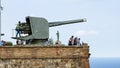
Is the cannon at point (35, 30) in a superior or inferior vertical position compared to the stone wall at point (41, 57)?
superior

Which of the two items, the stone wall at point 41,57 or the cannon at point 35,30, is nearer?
the stone wall at point 41,57

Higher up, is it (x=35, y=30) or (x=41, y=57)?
(x=35, y=30)

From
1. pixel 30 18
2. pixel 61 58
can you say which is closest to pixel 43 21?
pixel 30 18

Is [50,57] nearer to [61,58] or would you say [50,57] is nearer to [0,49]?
[61,58]

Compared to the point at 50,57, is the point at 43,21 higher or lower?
higher

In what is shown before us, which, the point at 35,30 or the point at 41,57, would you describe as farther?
the point at 35,30

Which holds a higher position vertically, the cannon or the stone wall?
the cannon

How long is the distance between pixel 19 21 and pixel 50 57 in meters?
3.73

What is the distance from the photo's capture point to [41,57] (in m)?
33.5

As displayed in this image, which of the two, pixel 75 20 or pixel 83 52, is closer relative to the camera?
pixel 83 52

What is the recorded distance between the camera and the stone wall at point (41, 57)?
3350cm

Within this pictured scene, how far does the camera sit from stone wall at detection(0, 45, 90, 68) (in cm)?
3350

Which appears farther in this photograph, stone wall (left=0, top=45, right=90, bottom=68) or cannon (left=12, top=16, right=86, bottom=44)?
cannon (left=12, top=16, right=86, bottom=44)

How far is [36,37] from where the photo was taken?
34500mm
